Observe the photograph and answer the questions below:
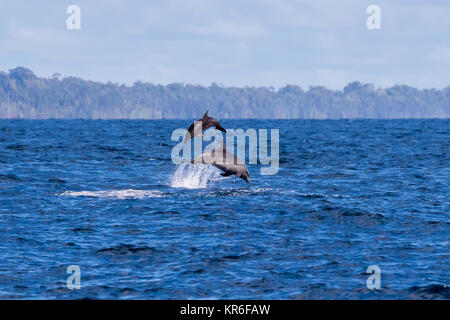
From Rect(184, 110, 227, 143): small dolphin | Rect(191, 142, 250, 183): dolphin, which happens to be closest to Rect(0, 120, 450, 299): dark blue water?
Rect(191, 142, 250, 183): dolphin

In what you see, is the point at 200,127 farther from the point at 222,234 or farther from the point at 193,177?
the point at 193,177

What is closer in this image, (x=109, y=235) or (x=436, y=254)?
(x=436, y=254)

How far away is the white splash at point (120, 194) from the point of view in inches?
1113

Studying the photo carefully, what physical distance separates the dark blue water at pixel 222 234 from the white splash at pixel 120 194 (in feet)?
0.16

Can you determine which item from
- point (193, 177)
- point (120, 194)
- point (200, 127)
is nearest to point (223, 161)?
point (200, 127)

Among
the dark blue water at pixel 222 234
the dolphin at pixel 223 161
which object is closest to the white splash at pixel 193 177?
the dark blue water at pixel 222 234

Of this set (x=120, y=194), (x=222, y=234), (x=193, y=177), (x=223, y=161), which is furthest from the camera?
(x=193, y=177)

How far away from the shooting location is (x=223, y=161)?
2772cm

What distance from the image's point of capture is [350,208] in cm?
2541

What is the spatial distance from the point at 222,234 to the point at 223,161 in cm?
698
